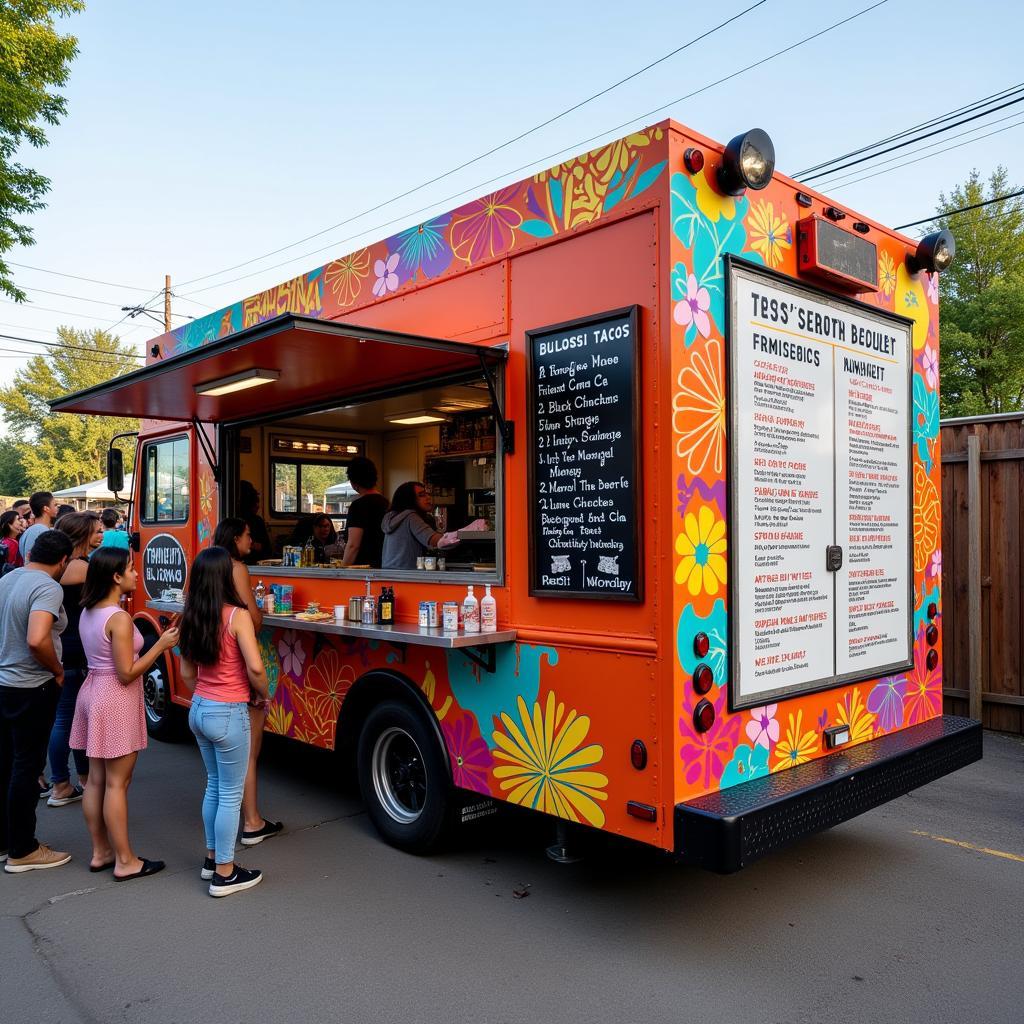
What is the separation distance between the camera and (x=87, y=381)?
46438mm

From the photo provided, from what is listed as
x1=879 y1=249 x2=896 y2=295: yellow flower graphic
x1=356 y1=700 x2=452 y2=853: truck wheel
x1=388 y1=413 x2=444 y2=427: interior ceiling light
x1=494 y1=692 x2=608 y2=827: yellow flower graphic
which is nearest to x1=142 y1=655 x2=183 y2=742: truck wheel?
x1=388 y1=413 x2=444 y2=427: interior ceiling light

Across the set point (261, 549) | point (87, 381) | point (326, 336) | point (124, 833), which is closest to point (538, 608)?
point (326, 336)

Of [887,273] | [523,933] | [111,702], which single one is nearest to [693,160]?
[887,273]

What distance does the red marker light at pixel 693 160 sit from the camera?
3254 millimetres

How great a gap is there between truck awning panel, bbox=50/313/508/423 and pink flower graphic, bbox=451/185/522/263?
1.65ft

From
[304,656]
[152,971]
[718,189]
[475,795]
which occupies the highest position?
[718,189]

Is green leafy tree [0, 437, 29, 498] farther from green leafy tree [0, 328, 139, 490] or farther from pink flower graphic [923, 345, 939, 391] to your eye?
pink flower graphic [923, 345, 939, 391]

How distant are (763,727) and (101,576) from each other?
321 cm

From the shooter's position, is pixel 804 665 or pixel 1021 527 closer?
pixel 804 665

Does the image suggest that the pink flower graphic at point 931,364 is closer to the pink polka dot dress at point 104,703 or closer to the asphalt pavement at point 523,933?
the asphalt pavement at point 523,933

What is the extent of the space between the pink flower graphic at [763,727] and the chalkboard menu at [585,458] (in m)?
0.76

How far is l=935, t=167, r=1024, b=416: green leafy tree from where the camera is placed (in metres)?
26.3

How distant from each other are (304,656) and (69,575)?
1618 mm

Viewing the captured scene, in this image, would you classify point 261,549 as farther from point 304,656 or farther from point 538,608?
point 538,608
